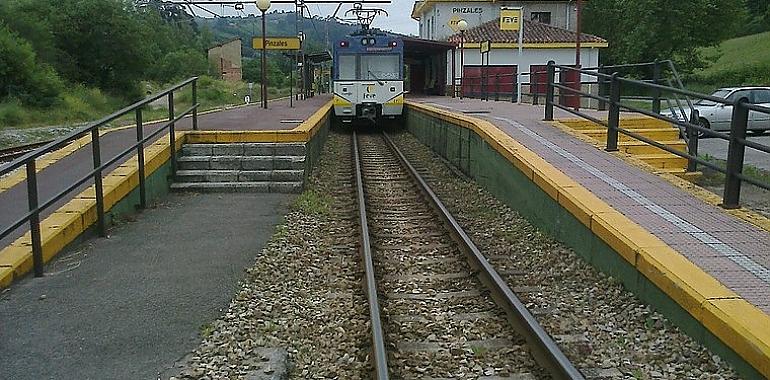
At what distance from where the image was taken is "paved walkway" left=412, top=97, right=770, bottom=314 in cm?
525

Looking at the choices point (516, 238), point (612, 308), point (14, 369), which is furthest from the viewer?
point (516, 238)

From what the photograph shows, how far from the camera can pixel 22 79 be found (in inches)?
1388

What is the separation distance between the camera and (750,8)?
70.7 metres

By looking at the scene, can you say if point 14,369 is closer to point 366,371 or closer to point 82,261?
point 366,371

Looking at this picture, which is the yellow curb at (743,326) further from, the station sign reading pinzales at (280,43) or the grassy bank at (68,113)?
the station sign reading pinzales at (280,43)

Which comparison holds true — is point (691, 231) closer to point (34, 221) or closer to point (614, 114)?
point (614, 114)

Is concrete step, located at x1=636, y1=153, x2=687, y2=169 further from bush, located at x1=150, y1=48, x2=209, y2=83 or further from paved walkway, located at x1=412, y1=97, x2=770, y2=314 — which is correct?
bush, located at x1=150, y1=48, x2=209, y2=83

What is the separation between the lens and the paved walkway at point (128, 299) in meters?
4.64

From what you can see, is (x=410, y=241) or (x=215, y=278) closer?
(x=215, y=278)

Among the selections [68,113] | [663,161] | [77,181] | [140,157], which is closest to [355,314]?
[77,181]

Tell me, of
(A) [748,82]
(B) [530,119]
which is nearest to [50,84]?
(B) [530,119]

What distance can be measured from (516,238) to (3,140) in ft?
60.0

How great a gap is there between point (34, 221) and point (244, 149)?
5.39 meters

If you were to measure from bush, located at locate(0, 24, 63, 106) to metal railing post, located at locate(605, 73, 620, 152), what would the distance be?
1186 inches
